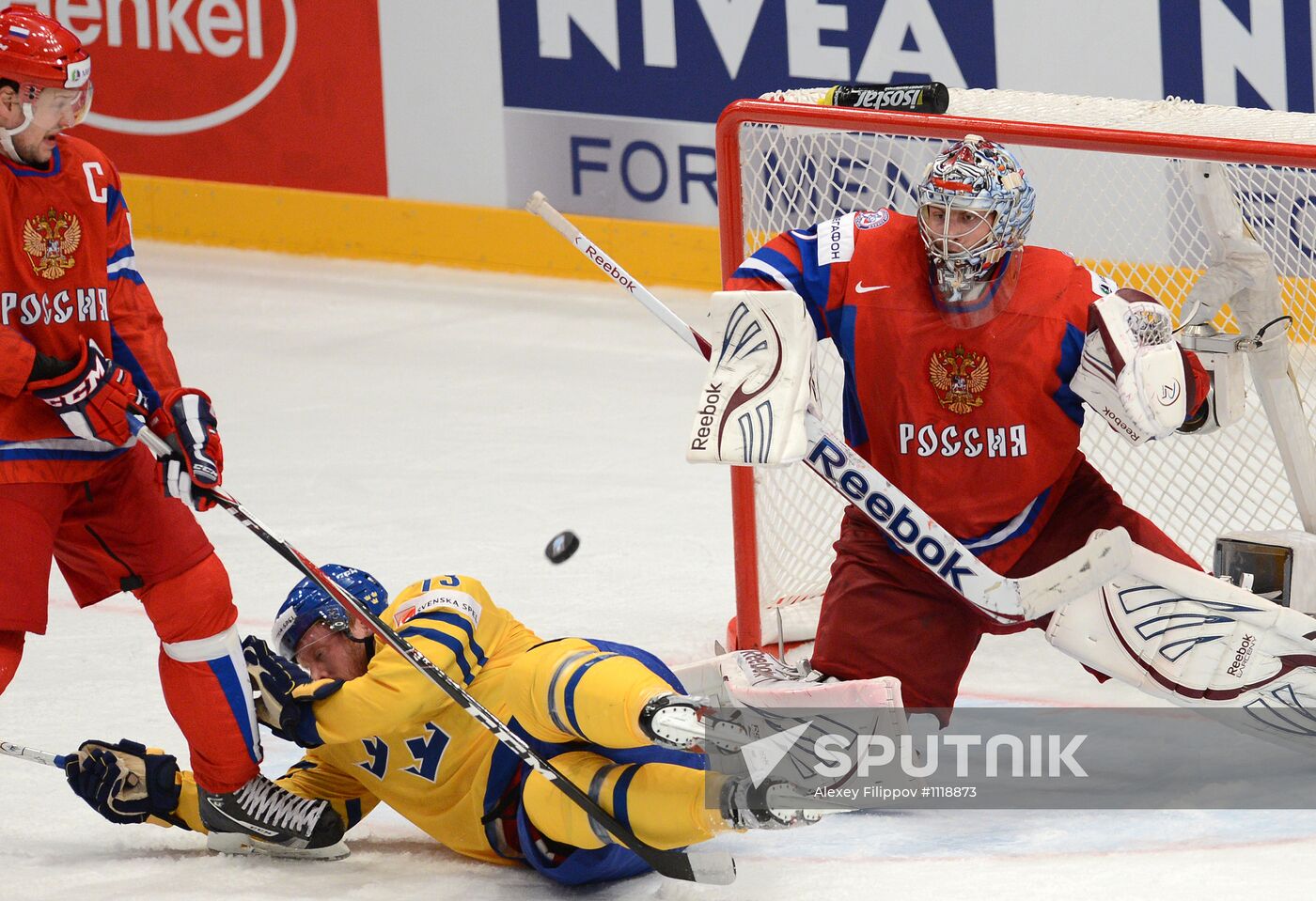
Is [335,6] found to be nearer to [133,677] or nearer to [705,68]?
[705,68]

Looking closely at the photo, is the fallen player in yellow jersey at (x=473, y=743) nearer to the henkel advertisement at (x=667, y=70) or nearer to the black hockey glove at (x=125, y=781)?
the black hockey glove at (x=125, y=781)

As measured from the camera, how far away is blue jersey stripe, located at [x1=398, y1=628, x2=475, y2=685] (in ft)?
9.12

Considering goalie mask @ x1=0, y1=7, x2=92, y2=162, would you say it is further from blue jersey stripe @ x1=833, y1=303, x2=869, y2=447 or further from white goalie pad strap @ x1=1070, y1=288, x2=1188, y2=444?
white goalie pad strap @ x1=1070, y1=288, x2=1188, y2=444

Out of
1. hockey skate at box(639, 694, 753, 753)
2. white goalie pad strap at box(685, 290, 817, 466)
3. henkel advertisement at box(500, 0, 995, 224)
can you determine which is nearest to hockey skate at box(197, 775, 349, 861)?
hockey skate at box(639, 694, 753, 753)

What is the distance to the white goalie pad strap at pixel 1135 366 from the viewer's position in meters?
2.96

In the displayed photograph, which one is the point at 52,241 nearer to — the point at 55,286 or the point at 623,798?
the point at 55,286

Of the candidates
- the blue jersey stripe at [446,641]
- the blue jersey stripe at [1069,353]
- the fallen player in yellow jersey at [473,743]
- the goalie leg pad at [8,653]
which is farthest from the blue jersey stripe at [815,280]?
the goalie leg pad at [8,653]

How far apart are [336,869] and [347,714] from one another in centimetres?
34

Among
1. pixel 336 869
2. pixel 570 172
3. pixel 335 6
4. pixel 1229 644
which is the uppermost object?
pixel 335 6

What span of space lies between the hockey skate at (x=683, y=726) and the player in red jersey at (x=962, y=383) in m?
0.73

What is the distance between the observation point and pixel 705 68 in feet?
21.1

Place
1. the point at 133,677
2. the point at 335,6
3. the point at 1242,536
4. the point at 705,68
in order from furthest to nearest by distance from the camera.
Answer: the point at 335,6 → the point at 705,68 → the point at 133,677 → the point at 1242,536

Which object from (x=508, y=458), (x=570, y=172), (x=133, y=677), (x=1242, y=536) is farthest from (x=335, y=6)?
(x=1242, y=536)

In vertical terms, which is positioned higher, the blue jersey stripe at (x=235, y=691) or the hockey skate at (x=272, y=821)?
the blue jersey stripe at (x=235, y=691)
